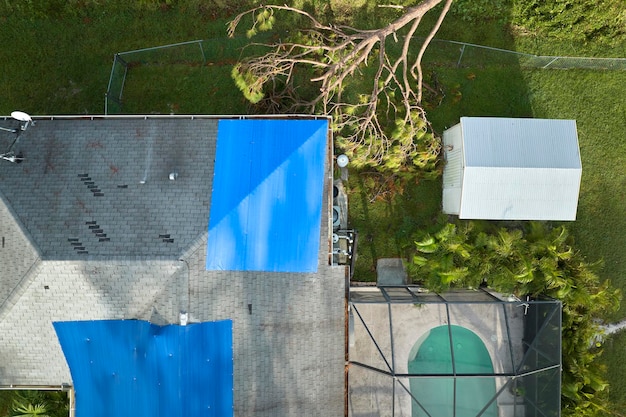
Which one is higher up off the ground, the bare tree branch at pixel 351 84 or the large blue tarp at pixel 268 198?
the bare tree branch at pixel 351 84

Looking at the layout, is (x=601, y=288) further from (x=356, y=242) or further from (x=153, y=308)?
(x=153, y=308)

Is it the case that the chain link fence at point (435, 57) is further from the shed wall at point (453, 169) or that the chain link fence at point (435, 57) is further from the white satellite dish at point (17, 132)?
the white satellite dish at point (17, 132)

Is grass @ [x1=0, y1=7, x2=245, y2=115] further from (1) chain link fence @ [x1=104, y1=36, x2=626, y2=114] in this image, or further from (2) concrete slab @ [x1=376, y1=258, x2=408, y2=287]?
(2) concrete slab @ [x1=376, y1=258, x2=408, y2=287]

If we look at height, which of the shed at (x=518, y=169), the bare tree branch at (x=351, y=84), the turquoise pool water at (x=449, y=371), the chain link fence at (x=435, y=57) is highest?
the chain link fence at (x=435, y=57)

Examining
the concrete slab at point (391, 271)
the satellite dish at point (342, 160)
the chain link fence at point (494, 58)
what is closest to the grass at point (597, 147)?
the chain link fence at point (494, 58)

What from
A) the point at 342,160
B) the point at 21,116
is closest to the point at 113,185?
the point at 21,116

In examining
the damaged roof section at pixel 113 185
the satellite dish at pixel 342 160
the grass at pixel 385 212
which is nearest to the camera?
the damaged roof section at pixel 113 185
